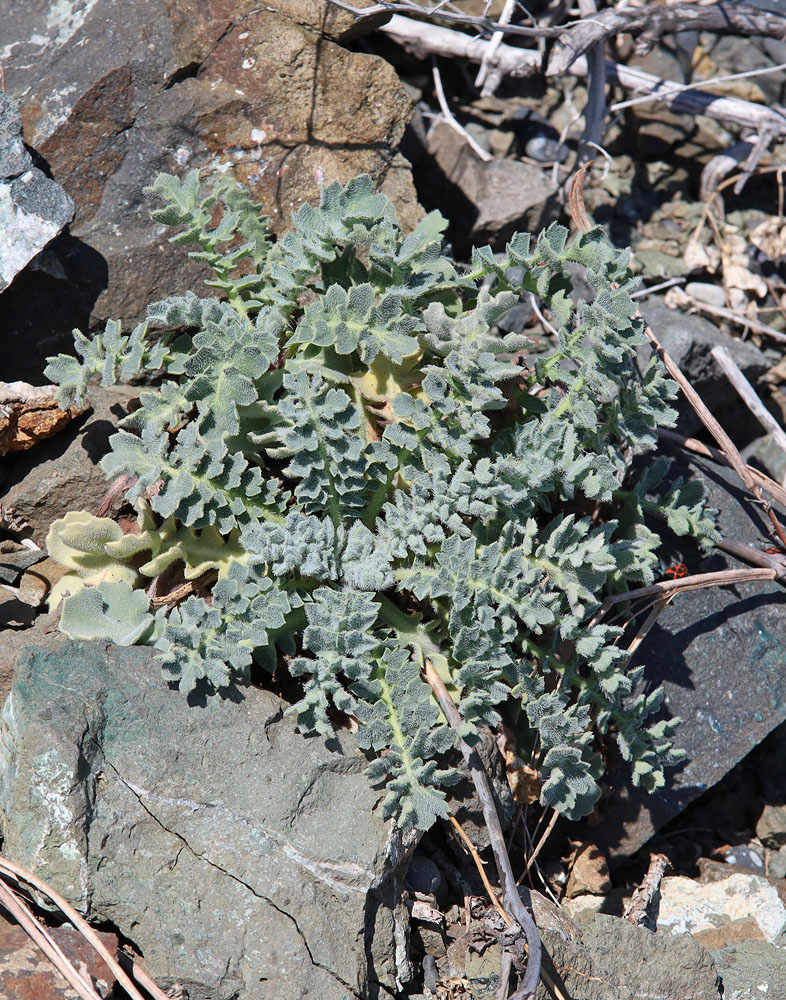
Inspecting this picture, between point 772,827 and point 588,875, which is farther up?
point 588,875

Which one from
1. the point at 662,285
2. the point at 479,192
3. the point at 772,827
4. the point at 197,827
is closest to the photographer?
the point at 197,827

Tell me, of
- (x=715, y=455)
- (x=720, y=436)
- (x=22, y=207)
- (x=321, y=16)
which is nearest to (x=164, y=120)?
(x=22, y=207)

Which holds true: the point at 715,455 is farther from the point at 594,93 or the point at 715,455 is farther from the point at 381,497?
the point at 594,93

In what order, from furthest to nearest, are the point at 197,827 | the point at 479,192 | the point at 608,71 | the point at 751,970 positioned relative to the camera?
the point at 608,71
the point at 479,192
the point at 751,970
the point at 197,827

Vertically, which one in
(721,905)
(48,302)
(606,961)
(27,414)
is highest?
(48,302)

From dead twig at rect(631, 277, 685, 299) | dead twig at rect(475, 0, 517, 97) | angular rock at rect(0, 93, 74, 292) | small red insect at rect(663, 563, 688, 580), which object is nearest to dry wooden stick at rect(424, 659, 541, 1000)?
small red insect at rect(663, 563, 688, 580)

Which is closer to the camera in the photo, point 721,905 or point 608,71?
point 721,905

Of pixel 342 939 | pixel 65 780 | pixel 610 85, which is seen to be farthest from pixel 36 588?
pixel 610 85

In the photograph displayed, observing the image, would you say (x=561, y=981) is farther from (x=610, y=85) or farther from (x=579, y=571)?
(x=610, y=85)
